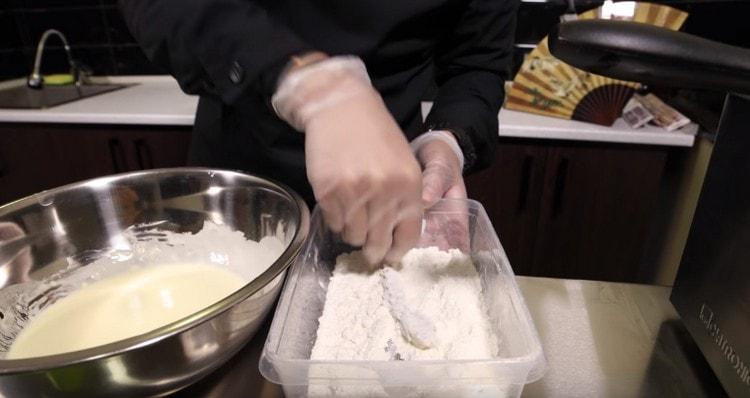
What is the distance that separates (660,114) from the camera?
113 cm

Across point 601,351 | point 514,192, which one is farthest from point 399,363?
point 514,192

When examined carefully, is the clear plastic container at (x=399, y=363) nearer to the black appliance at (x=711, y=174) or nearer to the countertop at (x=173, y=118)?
the black appliance at (x=711, y=174)

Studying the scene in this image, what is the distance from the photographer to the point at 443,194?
24.5 inches

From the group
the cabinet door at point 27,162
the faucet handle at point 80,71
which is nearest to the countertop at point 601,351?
the cabinet door at point 27,162

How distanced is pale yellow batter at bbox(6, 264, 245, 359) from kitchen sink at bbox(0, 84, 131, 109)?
1.04m

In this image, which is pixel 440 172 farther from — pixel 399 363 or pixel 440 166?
pixel 399 363

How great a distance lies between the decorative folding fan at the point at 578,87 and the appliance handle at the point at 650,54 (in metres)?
0.85

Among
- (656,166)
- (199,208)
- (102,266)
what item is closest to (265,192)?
(199,208)

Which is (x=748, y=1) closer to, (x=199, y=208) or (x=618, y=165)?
(x=618, y=165)

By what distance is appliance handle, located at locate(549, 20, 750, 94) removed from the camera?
0.97 feet

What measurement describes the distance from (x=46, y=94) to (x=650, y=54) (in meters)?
1.71

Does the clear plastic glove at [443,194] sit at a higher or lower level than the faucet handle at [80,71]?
higher

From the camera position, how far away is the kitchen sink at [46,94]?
1.36 meters

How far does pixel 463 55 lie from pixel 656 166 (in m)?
0.59
